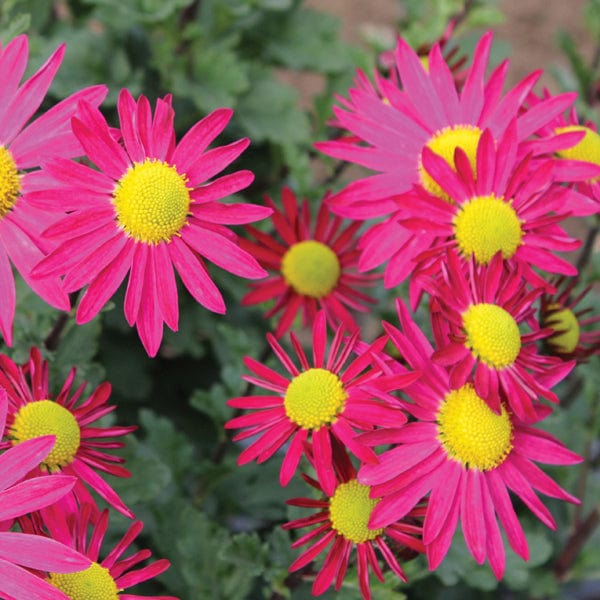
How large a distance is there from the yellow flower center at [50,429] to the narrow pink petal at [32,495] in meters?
0.12

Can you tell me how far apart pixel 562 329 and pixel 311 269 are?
357 mm

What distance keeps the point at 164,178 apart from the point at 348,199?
0.76 feet

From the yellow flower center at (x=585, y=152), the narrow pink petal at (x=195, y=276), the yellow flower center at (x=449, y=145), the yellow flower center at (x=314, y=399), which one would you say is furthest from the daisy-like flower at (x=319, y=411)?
the yellow flower center at (x=585, y=152)

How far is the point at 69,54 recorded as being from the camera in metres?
1.66

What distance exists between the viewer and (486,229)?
0.96 m

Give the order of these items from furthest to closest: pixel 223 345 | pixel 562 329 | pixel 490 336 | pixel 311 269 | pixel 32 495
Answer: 1. pixel 223 345
2. pixel 311 269
3. pixel 562 329
4. pixel 490 336
5. pixel 32 495

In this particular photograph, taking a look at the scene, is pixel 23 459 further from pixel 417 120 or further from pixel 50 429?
pixel 417 120

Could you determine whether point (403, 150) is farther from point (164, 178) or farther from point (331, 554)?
point (331, 554)

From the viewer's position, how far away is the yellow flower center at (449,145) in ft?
3.42

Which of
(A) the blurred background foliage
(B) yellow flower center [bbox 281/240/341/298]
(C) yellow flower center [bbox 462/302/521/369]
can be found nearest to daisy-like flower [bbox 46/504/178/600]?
(A) the blurred background foliage

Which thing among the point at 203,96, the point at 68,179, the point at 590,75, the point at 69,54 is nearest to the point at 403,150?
the point at 68,179

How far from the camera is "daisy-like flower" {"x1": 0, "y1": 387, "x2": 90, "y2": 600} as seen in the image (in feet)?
2.48

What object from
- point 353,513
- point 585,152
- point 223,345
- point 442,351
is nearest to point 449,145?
point 585,152

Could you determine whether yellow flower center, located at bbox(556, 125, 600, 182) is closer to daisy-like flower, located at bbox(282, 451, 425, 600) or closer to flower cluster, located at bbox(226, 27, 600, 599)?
flower cluster, located at bbox(226, 27, 600, 599)
